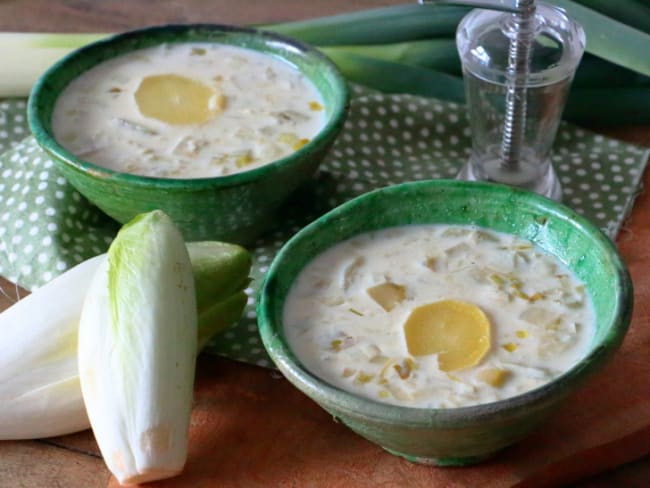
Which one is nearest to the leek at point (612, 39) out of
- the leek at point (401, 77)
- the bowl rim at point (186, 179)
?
the leek at point (401, 77)

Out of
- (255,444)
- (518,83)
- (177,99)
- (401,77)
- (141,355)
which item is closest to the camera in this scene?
(141,355)

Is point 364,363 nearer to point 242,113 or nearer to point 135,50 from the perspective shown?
point 242,113

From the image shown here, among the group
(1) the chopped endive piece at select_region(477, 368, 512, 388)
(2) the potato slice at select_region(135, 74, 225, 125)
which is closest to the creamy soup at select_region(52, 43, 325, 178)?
(2) the potato slice at select_region(135, 74, 225, 125)

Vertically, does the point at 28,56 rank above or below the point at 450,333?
below

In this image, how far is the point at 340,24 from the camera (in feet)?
6.88

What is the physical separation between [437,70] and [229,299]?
0.76 metres

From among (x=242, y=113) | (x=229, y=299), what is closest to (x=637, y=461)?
(x=229, y=299)

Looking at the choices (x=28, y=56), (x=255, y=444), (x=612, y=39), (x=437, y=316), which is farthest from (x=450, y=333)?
(x=28, y=56)

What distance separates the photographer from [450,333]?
53.4 inches

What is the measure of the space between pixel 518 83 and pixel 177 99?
1.74ft

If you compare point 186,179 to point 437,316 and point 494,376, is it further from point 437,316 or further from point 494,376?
point 494,376

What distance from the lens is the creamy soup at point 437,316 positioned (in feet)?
4.27

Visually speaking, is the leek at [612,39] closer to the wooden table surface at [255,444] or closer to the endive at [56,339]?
the wooden table surface at [255,444]

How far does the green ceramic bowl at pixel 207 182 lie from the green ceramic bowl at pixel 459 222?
0.20 meters
